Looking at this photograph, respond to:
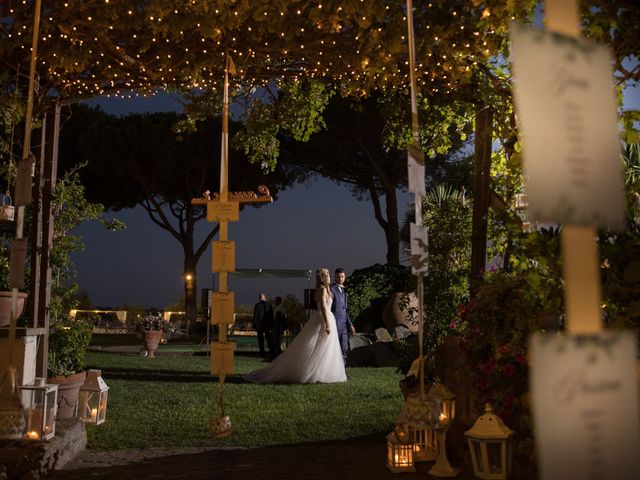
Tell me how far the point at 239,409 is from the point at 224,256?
2.40 metres

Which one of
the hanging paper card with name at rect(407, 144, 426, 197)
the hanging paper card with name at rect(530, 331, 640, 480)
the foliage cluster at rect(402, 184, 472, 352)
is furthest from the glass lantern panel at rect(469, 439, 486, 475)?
the hanging paper card with name at rect(530, 331, 640, 480)

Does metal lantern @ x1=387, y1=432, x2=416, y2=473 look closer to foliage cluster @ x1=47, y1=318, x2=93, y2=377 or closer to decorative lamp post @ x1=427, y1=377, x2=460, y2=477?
decorative lamp post @ x1=427, y1=377, x2=460, y2=477

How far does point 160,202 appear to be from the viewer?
2312 cm

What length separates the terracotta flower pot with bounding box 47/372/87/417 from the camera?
579cm

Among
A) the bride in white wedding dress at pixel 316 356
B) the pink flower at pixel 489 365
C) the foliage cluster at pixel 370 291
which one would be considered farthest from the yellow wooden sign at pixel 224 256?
the foliage cluster at pixel 370 291

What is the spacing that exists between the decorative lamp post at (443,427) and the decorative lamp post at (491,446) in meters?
0.42

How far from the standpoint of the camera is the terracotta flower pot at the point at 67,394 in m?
5.79

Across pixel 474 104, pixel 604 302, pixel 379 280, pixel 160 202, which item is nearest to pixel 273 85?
pixel 474 104

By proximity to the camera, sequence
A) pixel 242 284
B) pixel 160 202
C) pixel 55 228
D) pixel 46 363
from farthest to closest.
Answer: pixel 160 202, pixel 242 284, pixel 55 228, pixel 46 363

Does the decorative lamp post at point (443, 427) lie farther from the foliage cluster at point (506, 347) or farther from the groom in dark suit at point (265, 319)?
the groom in dark suit at point (265, 319)

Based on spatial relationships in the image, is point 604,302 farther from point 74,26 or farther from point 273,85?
point 273,85

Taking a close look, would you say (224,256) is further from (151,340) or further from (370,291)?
(370,291)

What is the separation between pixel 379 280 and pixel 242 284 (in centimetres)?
667

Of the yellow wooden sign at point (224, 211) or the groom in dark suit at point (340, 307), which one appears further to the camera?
the groom in dark suit at point (340, 307)
